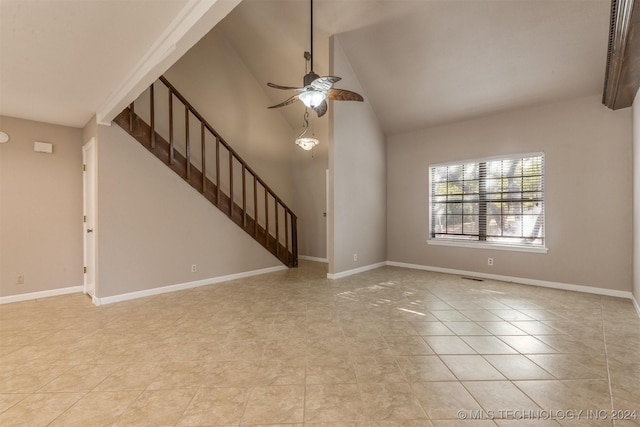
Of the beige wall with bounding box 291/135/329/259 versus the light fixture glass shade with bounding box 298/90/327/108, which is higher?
the light fixture glass shade with bounding box 298/90/327/108

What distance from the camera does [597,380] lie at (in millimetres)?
2004

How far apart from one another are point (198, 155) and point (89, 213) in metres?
1.86

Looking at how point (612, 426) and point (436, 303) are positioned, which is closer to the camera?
point (612, 426)

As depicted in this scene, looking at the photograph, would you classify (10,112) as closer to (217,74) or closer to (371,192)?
(217,74)

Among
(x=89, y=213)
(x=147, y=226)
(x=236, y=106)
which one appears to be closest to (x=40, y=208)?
(x=89, y=213)

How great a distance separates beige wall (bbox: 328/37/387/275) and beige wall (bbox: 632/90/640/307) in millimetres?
3667

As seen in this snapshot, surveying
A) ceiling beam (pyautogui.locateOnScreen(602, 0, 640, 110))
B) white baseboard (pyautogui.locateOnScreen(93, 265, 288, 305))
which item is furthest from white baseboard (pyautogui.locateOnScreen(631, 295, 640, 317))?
white baseboard (pyautogui.locateOnScreen(93, 265, 288, 305))

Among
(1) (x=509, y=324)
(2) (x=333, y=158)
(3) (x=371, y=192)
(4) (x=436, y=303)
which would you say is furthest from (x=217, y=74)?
(1) (x=509, y=324)

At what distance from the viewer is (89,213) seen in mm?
4176

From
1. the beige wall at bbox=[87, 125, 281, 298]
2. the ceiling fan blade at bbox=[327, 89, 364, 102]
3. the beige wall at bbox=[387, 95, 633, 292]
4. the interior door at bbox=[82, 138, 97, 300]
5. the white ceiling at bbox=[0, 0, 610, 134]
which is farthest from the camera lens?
the beige wall at bbox=[387, 95, 633, 292]

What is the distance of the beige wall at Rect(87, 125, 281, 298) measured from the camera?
373 centimetres

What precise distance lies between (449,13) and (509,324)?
397 cm

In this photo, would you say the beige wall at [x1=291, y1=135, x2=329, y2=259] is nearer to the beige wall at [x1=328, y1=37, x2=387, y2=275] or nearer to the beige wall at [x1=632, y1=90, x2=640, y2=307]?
the beige wall at [x1=328, y1=37, x2=387, y2=275]

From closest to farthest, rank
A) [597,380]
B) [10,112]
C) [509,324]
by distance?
[597,380]
[509,324]
[10,112]
